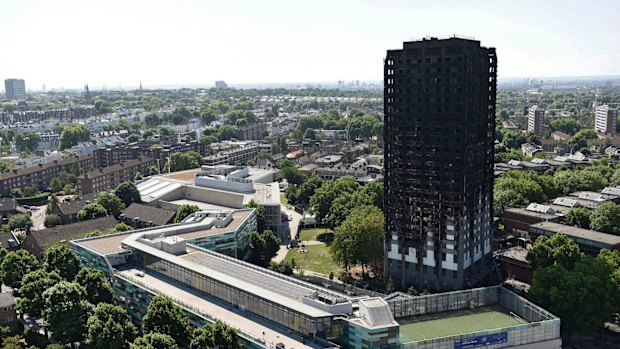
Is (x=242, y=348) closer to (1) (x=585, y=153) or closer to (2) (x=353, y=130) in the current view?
(1) (x=585, y=153)

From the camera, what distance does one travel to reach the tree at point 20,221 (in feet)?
273

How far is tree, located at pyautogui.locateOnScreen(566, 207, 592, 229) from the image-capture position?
69.7m

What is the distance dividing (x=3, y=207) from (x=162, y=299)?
61951 millimetres

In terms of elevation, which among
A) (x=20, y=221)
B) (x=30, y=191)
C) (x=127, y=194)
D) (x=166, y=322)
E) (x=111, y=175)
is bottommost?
(x=20, y=221)

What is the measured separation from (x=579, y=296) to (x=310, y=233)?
1646 inches

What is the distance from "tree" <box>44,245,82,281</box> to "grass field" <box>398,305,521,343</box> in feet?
104

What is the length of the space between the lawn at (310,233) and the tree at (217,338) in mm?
40192

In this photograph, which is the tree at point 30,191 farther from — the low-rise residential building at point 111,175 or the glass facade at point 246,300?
the glass facade at point 246,300

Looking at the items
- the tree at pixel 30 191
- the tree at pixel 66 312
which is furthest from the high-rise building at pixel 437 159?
the tree at pixel 30 191

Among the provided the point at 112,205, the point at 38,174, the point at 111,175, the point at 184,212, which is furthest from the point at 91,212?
the point at 38,174

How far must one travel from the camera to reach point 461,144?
182ft

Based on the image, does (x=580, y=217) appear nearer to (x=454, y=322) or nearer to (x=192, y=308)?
(x=454, y=322)

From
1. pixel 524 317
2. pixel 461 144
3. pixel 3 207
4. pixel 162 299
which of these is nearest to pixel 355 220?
pixel 461 144

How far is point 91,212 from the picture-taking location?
8181cm
